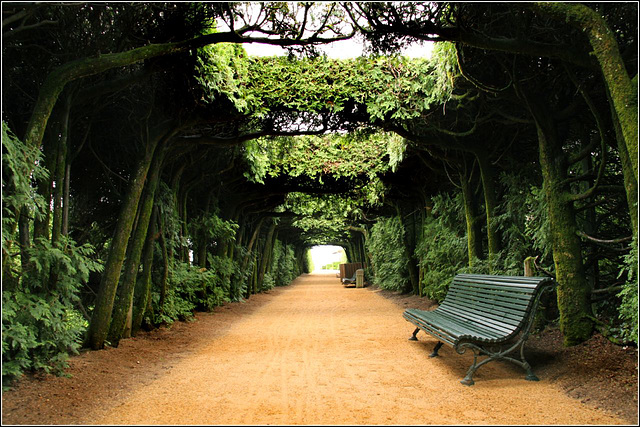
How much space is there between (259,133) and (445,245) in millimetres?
5525

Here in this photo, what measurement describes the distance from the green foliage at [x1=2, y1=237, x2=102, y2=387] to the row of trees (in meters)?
0.02

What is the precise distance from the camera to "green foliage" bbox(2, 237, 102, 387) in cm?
415

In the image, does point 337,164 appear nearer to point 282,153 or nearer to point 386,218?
point 282,153

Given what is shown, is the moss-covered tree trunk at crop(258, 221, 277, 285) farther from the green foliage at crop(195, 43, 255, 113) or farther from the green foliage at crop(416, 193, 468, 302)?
the green foliage at crop(195, 43, 255, 113)

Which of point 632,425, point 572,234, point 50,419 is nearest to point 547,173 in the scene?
point 572,234

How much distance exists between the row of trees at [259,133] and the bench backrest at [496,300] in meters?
0.76

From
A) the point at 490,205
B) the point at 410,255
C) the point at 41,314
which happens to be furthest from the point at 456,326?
the point at 410,255

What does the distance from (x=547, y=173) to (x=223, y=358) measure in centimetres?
530

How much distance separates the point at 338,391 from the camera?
4762mm

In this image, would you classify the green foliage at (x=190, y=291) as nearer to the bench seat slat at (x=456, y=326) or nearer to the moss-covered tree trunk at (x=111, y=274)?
the moss-covered tree trunk at (x=111, y=274)

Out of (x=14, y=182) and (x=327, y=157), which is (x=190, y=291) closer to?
(x=327, y=157)

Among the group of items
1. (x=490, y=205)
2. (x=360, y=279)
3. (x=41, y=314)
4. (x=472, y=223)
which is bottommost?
(x=360, y=279)

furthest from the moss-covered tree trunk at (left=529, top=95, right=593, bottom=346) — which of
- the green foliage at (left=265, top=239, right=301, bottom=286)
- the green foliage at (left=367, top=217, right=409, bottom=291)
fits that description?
the green foliage at (left=265, top=239, right=301, bottom=286)

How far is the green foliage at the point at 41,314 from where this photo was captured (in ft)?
13.6
